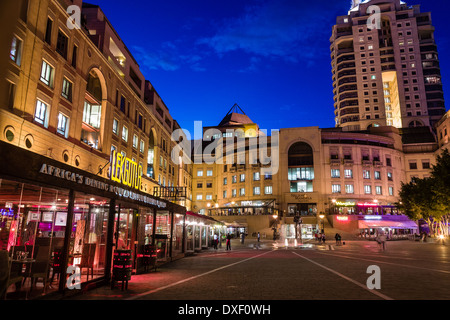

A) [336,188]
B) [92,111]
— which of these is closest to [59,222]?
[92,111]

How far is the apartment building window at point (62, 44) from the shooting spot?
80.8ft

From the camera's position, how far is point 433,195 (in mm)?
37469

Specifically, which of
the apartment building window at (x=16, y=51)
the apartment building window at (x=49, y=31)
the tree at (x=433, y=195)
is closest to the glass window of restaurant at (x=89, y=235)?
the apartment building window at (x=16, y=51)

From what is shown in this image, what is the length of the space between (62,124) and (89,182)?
18.1 m

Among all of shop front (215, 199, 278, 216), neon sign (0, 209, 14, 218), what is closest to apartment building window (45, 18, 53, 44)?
neon sign (0, 209, 14, 218)

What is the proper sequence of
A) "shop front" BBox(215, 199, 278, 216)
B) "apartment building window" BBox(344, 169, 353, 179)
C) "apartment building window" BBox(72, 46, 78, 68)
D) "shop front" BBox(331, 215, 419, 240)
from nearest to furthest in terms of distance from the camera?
"apartment building window" BBox(72, 46, 78, 68) < "shop front" BBox(331, 215, 419, 240) < "shop front" BBox(215, 199, 278, 216) < "apartment building window" BBox(344, 169, 353, 179)

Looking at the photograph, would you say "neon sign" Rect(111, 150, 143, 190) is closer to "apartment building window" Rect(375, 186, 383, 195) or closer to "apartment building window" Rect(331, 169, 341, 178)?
"apartment building window" Rect(331, 169, 341, 178)

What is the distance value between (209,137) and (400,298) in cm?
8588

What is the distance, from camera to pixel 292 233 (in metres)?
62.9

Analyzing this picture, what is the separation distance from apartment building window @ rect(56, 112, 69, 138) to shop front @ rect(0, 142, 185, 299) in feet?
45.8

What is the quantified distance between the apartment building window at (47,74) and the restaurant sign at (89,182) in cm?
1469

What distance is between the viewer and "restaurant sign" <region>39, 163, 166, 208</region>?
26.6 feet

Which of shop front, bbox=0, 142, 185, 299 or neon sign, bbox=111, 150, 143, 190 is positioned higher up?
neon sign, bbox=111, 150, 143, 190

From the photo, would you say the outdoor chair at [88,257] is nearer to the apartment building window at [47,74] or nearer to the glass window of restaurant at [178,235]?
the glass window of restaurant at [178,235]
